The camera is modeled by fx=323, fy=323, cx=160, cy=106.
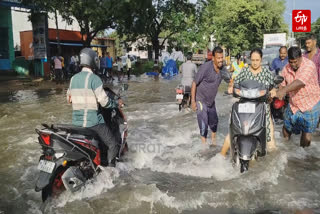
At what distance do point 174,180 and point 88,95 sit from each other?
165cm

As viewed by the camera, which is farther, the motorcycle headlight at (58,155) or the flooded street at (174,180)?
the flooded street at (174,180)

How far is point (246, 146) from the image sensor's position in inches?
149

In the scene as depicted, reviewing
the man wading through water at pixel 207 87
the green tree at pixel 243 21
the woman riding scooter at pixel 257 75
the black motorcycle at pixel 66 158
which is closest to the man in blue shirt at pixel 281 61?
the man wading through water at pixel 207 87

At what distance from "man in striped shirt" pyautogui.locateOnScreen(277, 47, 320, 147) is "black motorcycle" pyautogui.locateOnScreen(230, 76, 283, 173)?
24.3 inches

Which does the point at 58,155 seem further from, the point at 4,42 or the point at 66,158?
the point at 4,42

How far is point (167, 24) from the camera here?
31.6 metres

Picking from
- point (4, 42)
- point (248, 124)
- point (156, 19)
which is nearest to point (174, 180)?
point (248, 124)

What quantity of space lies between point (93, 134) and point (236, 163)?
1876 mm

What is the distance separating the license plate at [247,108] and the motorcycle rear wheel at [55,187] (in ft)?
7.19

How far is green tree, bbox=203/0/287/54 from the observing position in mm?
44594

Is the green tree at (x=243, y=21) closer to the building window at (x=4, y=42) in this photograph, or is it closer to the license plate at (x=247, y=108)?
the building window at (x=4, y=42)

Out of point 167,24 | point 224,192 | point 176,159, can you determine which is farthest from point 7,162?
point 167,24

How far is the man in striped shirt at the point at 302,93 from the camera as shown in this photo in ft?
15.2

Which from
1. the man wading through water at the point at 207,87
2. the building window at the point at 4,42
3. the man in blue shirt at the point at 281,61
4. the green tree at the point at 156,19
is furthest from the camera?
the green tree at the point at 156,19
